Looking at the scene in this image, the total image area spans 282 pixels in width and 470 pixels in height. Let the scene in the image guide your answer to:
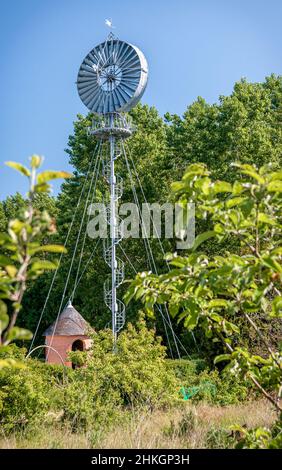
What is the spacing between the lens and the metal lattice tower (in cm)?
1858

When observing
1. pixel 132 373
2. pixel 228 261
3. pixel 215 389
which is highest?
pixel 228 261

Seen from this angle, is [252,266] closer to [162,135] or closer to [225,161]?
[225,161]

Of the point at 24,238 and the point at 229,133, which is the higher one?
the point at 229,133

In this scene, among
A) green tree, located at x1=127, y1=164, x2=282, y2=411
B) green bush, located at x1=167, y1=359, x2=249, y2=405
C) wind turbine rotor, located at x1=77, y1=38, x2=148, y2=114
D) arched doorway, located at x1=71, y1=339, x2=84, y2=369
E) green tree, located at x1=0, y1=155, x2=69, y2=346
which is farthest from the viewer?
arched doorway, located at x1=71, y1=339, x2=84, y2=369

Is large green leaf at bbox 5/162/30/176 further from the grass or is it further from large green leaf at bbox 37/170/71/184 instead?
the grass

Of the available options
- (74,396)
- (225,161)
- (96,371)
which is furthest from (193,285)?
(225,161)

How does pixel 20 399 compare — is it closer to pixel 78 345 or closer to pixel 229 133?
pixel 78 345

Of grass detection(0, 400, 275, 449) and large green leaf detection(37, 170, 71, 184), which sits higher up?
large green leaf detection(37, 170, 71, 184)

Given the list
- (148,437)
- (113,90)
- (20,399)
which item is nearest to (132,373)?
Answer: (20,399)

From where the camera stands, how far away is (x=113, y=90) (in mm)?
19078

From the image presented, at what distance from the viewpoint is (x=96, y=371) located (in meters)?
9.61

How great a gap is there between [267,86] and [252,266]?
2606cm

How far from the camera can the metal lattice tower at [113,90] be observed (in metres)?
18.6

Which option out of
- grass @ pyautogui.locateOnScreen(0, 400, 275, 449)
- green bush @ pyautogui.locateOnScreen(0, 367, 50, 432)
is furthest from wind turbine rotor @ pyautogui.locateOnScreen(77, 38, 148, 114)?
grass @ pyautogui.locateOnScreen(0, 400, 275, 449)
